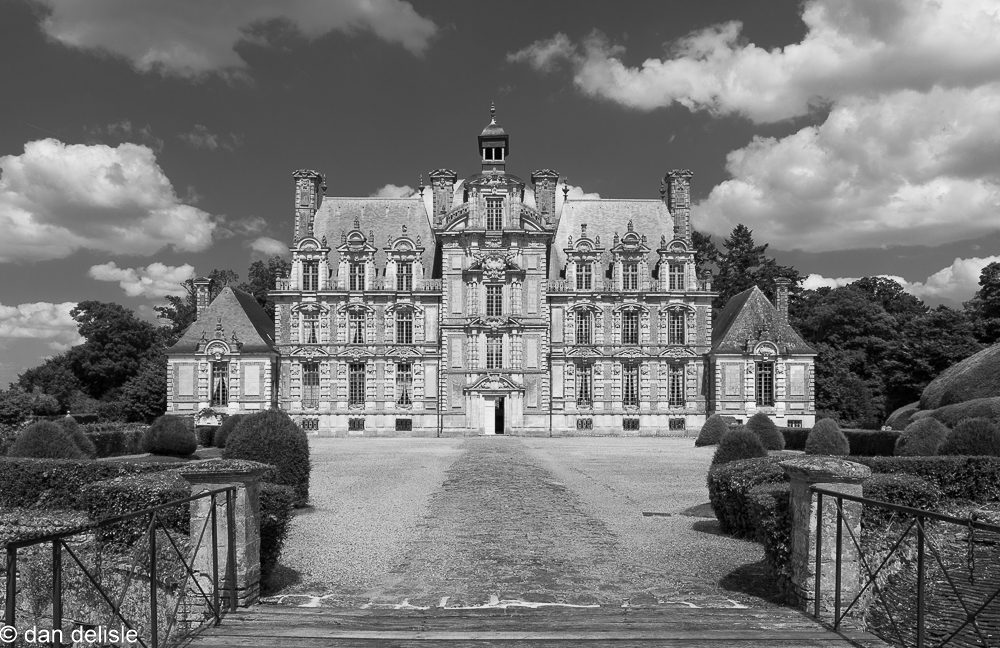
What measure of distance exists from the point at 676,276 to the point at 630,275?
122 inches

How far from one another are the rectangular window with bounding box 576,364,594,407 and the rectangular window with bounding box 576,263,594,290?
5.32 meters

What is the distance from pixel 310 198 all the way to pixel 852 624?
49.8 metres

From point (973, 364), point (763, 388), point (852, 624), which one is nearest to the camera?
point (852, 624)

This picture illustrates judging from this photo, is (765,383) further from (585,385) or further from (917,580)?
(917,580)

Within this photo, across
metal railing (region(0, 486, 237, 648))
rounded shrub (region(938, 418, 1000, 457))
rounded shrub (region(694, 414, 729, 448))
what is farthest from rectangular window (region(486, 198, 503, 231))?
metal railing (region(0, 486, 237, 648))

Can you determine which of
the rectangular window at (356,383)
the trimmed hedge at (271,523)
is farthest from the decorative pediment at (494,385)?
the trimmed hedge at (271,523)

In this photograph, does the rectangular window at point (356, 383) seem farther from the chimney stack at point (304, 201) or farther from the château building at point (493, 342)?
the chimney stack at point (304, 201)

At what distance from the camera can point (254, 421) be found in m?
17.6

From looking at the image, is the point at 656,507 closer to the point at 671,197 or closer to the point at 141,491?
the point at 141,491

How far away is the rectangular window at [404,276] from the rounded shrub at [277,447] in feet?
112

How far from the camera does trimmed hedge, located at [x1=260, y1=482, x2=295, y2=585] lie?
10.3 meters

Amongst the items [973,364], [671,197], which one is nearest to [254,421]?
[973,364]

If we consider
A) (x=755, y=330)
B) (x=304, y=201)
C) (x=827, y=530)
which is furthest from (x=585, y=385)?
(x=827, y=530)

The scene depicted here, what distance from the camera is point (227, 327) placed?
51.4 m
